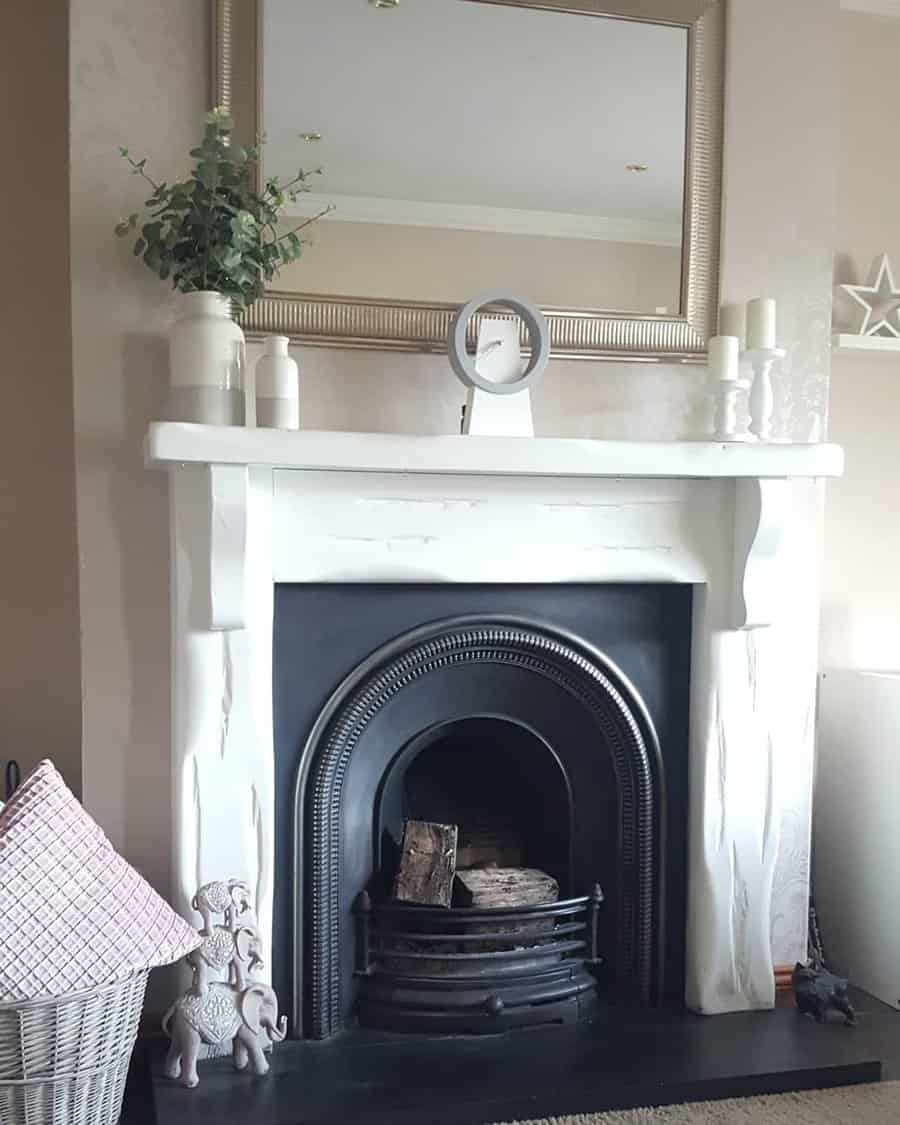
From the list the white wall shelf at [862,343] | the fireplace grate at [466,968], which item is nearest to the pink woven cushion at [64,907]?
the fireplace grate at [466,968]

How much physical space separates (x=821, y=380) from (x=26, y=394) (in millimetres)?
1657

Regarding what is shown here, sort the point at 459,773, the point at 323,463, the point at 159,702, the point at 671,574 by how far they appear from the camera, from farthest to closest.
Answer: the point at 459,773, the point at 671,574, the point at 159,702, the point at 323,463

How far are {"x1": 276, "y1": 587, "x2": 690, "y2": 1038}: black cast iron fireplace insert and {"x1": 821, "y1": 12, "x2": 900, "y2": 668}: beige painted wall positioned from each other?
722mm

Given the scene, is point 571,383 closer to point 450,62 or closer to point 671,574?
point 671,574

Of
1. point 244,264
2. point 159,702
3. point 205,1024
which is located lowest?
point 205,1024

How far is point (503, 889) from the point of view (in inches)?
88.2

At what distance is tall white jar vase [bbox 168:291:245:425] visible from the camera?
1.88m

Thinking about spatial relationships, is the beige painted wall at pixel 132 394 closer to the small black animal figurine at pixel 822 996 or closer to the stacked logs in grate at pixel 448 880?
the stacked logs in grate at pixel 448 880

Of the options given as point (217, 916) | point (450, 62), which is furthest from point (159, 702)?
point (450, 62)

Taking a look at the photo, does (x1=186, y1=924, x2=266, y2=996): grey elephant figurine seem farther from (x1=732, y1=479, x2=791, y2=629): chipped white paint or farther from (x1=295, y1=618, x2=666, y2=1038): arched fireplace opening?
(x1=732, y1=479, x2=791, y2=629): chipped white paint

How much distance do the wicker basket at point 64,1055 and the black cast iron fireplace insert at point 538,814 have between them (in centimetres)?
38

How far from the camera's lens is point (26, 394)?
2.29m

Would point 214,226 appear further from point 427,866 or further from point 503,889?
point 503,889

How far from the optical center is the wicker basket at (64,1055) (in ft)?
5.48
